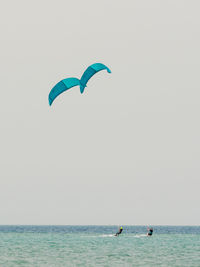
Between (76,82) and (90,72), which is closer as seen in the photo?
(76,82)

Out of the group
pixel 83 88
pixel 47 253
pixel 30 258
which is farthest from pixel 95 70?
pixel 47 253

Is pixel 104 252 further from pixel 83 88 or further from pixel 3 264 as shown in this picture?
pixel 83 88

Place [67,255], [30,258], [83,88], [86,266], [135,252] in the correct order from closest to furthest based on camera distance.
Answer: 1. [83,88]
2. [86,266]
3. [30,258]
4. [67,255]
5. [135,252]

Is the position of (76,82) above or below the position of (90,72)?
below

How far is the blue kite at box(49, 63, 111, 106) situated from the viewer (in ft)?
94.6

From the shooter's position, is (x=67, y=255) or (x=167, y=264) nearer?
(x=167, y=264)

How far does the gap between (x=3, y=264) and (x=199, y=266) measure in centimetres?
1192

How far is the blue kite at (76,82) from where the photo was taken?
28.8 m

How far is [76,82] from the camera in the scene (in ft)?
95.3

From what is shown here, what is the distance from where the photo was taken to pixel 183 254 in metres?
40.2

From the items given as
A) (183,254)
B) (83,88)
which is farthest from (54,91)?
(183,254)

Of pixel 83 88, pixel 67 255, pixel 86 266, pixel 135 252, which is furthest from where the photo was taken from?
pixel 135 252

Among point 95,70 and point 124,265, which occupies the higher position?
point 95,70

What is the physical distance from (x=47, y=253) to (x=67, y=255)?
2201mm
